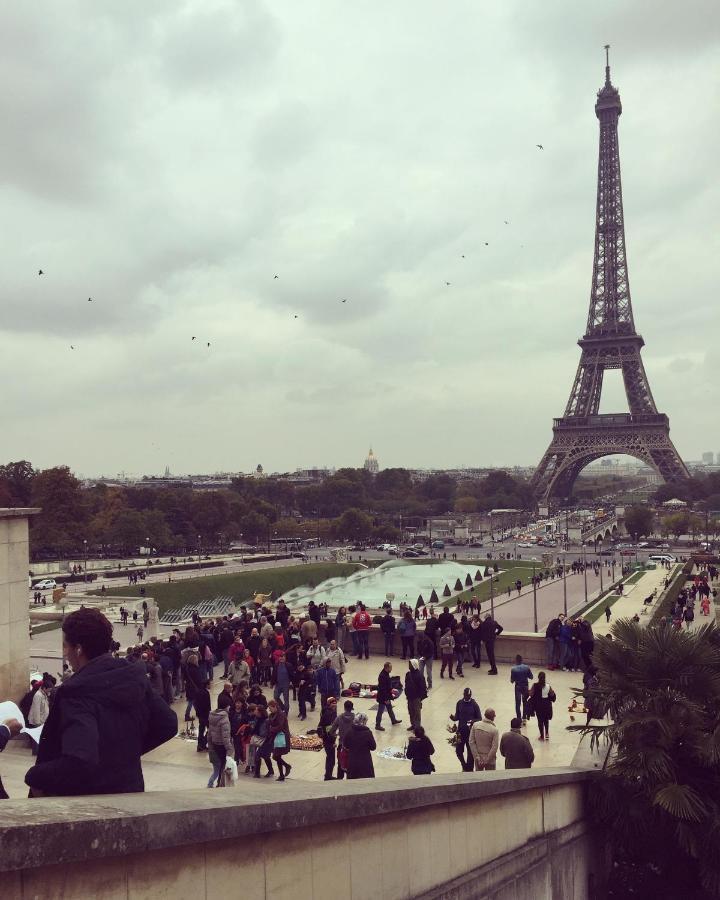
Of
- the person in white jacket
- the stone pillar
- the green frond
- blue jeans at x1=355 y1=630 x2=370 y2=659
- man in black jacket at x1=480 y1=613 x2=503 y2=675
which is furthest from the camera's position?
blue jeans at x1=355 y1=630 x2=370 y2=659

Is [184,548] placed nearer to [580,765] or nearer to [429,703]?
[429,703]

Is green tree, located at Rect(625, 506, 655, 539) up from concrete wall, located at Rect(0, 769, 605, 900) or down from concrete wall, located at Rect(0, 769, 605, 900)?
down

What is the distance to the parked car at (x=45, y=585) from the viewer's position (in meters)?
53.2

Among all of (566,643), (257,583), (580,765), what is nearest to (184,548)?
(257,583)

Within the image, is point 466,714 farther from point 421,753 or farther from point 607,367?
point 607,367

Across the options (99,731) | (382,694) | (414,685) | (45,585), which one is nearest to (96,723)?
(99,731)

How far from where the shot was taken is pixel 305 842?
471 centimetres

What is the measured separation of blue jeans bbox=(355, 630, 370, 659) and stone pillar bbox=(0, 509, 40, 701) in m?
8.27

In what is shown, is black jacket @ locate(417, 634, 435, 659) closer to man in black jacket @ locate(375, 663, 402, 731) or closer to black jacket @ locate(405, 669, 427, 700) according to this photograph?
man in black jacket @ locate(375, 663, 402, 731)

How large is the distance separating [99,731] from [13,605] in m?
10.1

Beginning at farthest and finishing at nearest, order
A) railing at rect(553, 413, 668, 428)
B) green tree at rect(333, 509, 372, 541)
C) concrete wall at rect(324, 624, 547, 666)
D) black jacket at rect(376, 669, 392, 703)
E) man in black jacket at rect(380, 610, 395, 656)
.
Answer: railing at rect(553, 413, 668, 428), green tree at rect(333, 509, 372, 541), man in black jacket at rect(380, 610, 395, 656), concrete wall at rect(324, 624, 547, 666), black jacket at rect(376, 669, 392, 703)

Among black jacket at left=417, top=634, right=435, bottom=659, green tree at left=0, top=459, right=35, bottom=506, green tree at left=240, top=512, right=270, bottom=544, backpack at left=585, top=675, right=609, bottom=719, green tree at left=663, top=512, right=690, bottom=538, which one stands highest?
green tree at left=0, top=459, right=35, bottom=506

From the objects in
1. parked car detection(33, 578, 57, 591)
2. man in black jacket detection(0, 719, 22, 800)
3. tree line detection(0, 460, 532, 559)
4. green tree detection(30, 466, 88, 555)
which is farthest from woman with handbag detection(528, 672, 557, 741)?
green tree detection(30, 466, 88, 555)

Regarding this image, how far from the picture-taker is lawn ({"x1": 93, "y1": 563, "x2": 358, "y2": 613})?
48562mm
